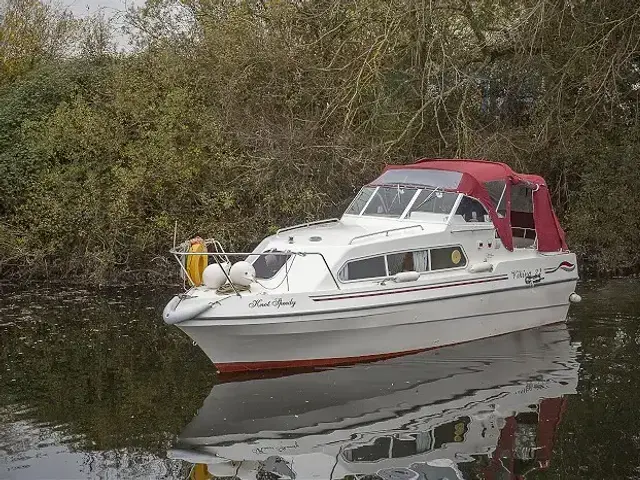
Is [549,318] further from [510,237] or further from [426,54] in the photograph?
[426,54]

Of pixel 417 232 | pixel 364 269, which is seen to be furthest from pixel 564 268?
pixel 364 269

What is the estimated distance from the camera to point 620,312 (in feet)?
51.5

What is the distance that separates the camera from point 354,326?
12539 mm

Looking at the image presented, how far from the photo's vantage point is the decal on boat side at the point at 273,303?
39.0 ft

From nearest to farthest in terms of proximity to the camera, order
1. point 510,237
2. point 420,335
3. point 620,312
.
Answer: point 420,335, point 510,237, point 620,312

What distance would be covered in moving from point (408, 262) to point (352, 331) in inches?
51.0

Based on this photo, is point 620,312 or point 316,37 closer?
point 620,312

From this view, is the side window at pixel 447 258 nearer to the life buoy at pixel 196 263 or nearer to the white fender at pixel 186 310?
the life buoy at pixel 196 263

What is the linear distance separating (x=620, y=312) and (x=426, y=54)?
7.12 metres

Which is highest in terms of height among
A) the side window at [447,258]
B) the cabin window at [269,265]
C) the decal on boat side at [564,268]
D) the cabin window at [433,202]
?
the cabin window at [433,202]

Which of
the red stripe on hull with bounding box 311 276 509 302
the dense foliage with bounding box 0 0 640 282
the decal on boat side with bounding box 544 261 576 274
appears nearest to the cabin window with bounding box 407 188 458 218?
the red stripe on hull with bounding box 311 276 509 302

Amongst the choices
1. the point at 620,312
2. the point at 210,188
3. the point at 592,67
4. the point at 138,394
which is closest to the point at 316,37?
the point at 210,188

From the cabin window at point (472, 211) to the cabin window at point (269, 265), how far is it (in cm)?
278

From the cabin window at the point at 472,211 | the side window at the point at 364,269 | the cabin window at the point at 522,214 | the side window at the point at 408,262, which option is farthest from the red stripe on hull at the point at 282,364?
the cabin window at the point at 522,214
